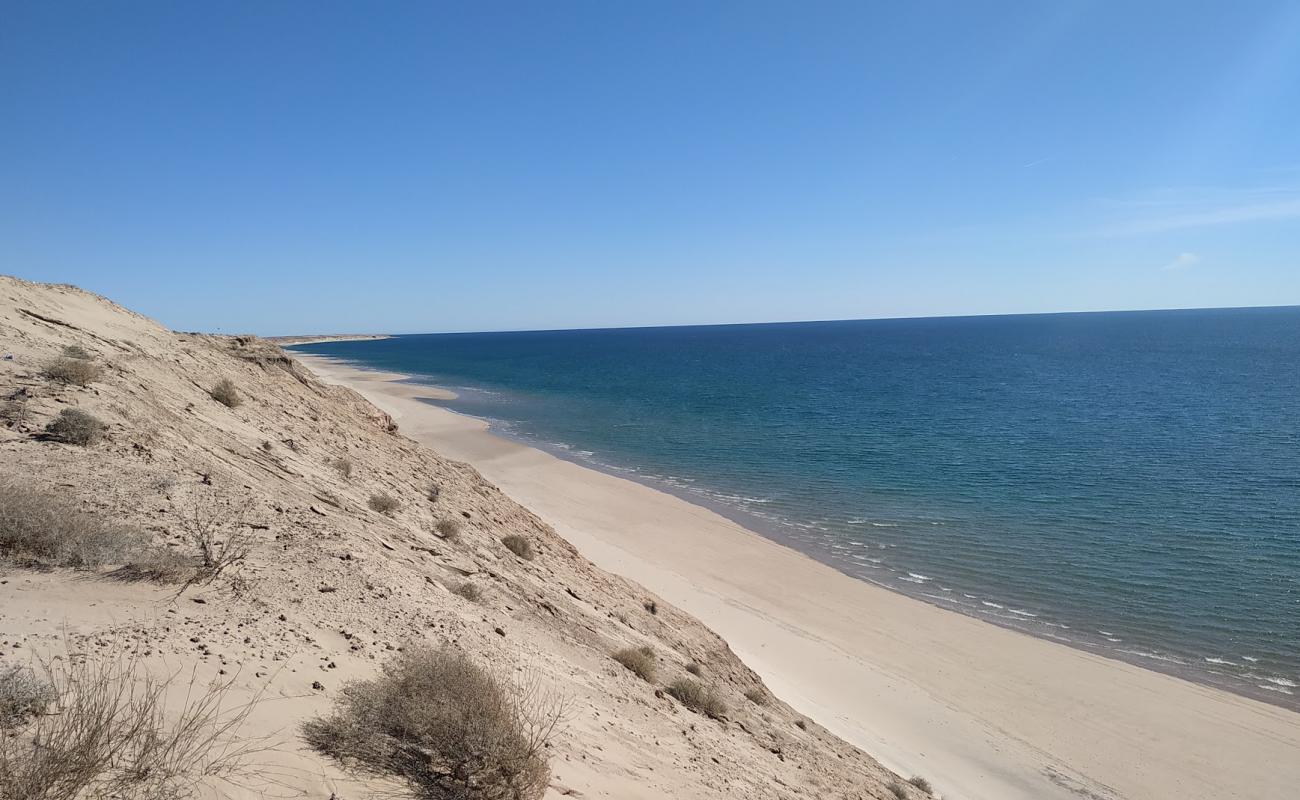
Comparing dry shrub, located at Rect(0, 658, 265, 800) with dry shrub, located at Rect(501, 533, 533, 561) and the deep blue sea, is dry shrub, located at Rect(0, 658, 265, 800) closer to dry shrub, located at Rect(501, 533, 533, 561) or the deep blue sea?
dry shrub, located at Rect(501, 533, 533, 561)

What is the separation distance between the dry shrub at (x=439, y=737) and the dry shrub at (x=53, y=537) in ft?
10.7

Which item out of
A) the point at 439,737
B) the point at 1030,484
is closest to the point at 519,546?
the point at 439,737

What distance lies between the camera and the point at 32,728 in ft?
13.7

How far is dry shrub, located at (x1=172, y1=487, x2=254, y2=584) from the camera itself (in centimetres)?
715

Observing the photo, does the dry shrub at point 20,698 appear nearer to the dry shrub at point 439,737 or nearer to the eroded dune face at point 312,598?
the eroded dune face at point 312,598

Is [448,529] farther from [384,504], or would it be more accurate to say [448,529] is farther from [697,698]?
[697,698]

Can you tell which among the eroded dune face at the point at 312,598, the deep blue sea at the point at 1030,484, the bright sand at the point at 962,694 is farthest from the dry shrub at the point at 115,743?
the deep blue sea at the point at 1030,484

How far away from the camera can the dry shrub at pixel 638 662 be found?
944 cm

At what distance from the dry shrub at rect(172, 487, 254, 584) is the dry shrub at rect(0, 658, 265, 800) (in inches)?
77.4

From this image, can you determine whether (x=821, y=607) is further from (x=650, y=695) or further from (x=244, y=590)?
(x=244, y=590)

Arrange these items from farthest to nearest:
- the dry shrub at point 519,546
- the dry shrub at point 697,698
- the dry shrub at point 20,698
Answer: the dry shrub at point 519,546
the dry shrub at point 697,698
the dry shrub at point 20,698

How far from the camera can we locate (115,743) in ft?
13.3

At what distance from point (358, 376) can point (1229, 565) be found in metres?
85.7

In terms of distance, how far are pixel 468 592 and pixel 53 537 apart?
15.7 feet
